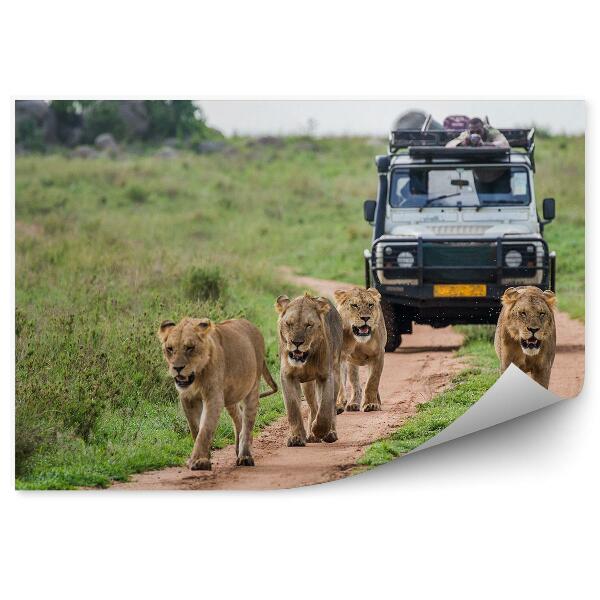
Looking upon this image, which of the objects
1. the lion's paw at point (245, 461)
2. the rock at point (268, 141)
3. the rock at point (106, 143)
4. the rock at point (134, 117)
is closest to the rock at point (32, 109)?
the rock at point (134, 117)

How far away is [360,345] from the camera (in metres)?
8.18

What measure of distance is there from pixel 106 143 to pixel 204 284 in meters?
1.20

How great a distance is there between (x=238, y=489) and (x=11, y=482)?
4.24 feet

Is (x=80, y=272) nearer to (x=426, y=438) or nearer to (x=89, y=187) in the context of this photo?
(x=89, y=187)

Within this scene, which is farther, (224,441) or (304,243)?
(304,243)

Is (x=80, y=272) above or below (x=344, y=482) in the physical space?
above

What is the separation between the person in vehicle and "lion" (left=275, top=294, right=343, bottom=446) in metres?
1.79

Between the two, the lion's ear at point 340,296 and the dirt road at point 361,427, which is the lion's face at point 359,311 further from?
the dirt road at point 361,427

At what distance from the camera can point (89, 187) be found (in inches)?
427

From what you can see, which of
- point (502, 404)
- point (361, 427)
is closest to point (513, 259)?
point (502, 404)

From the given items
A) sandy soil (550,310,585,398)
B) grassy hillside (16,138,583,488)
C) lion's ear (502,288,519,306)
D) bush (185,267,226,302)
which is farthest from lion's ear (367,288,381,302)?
bush (185,267,226,302)

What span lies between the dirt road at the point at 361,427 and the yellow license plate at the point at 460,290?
22 cm

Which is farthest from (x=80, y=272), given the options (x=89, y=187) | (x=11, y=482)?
(x=11, y=482)

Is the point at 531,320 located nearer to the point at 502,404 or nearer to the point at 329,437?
the point at 502,404
